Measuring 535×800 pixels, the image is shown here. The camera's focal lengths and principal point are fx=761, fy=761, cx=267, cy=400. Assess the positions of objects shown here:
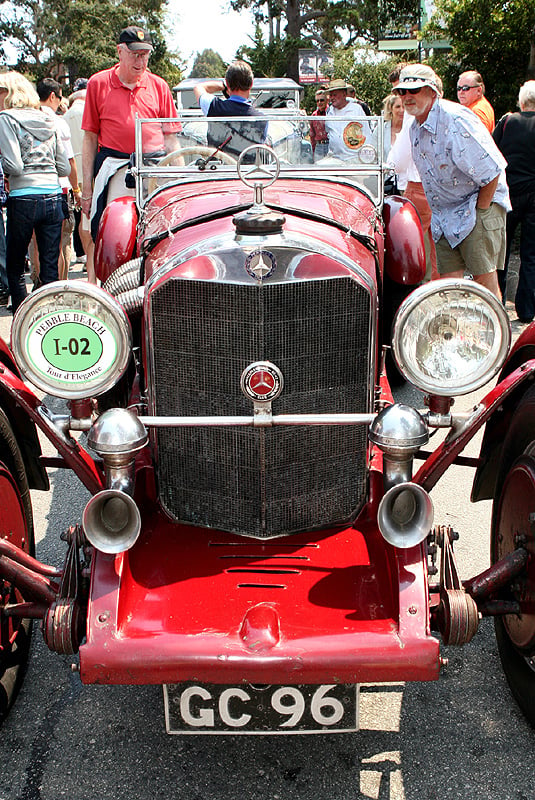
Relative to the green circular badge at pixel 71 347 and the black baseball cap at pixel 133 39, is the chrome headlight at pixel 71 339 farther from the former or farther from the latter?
the black baseball cap at pixel 133 39

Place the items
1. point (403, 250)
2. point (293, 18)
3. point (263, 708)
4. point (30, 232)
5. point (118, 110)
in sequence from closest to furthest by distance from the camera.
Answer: point (263, 708)
point (403, 250)
point (118, 110)
point (30, 232)
point (293, 18)

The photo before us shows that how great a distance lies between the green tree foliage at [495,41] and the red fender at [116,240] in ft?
25.6

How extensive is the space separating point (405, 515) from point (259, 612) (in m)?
0.47

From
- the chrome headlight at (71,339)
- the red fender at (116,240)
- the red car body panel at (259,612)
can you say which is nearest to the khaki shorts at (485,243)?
the red fender at (116,240)

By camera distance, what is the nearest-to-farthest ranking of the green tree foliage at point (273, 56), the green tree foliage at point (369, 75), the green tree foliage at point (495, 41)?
1. the green tree foliage at point (495, 41)
2. the green tree foliage at point (369, 75)
3. the green tree foliage at point (273, 56)

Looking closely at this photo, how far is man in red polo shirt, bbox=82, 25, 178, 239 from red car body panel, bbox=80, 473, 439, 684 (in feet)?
11.7

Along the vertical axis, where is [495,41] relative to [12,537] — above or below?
above

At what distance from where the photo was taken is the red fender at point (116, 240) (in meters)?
3.67

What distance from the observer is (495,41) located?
1010cm

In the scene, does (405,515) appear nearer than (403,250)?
Yes

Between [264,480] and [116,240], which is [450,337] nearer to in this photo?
[264,480]

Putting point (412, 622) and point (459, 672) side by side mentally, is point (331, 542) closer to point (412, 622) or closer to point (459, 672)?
point (412, 622)

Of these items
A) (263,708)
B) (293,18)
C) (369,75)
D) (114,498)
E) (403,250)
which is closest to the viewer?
(263,708)

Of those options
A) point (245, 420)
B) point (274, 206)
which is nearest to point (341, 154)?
point (274, 206)
